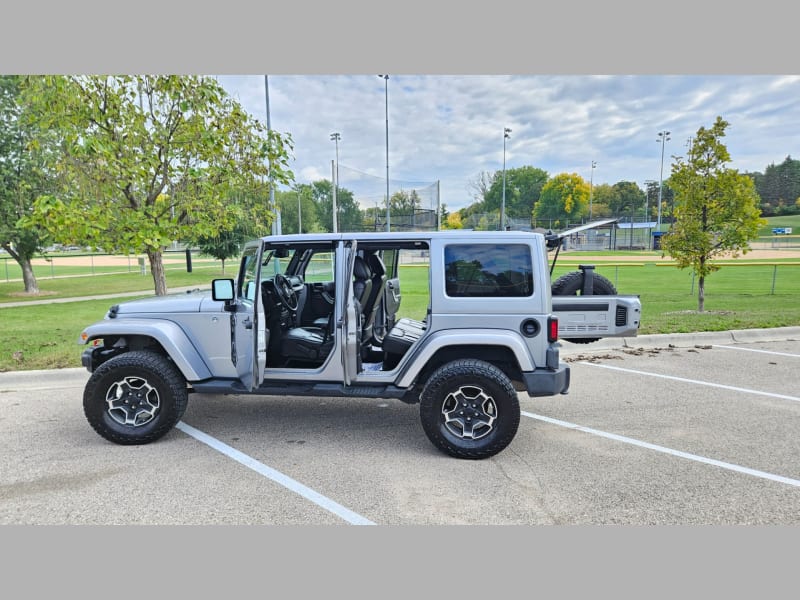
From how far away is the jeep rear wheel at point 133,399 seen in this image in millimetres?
4293

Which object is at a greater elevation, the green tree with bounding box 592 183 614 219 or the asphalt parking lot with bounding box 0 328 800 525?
the green tree with bounding box 592 183 614 219

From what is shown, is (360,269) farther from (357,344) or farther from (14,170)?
(14,170)

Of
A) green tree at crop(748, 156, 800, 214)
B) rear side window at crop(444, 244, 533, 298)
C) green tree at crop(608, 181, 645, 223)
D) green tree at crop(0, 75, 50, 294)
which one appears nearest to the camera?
rear side window at crop(444, 244, 533, 298)

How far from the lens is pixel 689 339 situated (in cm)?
848

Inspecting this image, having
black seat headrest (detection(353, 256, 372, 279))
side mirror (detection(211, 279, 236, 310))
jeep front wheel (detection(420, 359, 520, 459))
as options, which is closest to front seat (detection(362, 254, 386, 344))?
black seat headrest (detection(353, 256, 372, 279))

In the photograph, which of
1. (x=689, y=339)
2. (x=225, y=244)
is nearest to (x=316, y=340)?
(x=689, y=339)

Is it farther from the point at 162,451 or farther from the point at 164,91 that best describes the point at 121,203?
the point at 162,451

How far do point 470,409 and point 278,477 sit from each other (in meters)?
1.63

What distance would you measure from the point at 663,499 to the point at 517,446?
1.26m

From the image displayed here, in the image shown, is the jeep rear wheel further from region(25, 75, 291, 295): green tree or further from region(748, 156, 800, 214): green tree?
region(748, 156, 800, 214): green tree

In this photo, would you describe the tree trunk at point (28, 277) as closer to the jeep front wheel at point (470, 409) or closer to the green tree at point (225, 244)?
the green tree at point (225, 244)

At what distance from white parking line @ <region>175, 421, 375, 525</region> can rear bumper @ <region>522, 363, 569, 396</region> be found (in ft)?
5.78

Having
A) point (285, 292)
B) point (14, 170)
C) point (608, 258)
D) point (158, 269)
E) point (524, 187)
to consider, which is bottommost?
point (285, 292)

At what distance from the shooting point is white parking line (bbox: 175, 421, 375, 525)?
319 cm
